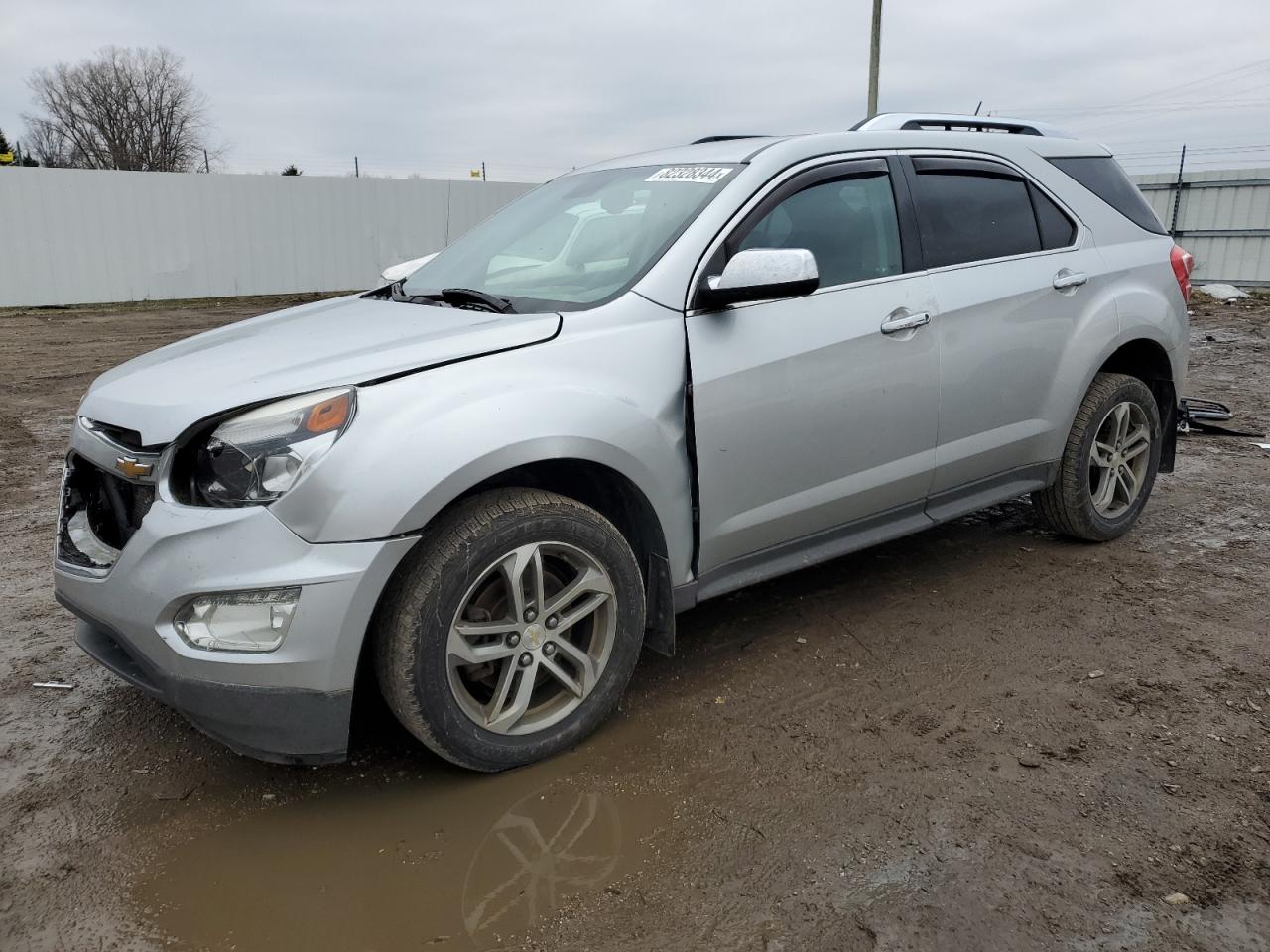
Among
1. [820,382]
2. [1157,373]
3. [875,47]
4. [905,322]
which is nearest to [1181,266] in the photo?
[1157,373]

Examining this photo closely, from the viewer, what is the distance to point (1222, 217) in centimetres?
2211

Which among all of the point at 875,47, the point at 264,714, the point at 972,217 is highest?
the point at 875,47

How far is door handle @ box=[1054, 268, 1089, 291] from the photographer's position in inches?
159

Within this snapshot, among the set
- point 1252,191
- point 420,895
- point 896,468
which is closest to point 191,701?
point 420,895

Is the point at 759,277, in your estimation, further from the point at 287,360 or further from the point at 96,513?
the point at 96,513

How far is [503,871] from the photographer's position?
2.41 metres

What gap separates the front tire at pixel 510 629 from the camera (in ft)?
8.34

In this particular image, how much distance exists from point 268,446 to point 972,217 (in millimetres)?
2847

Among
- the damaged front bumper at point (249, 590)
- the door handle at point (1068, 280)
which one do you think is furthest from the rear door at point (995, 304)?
the damaged front bumper at point (249, 590)

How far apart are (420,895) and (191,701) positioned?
748 millimetres

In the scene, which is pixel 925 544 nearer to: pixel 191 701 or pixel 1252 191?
pixel 191 701

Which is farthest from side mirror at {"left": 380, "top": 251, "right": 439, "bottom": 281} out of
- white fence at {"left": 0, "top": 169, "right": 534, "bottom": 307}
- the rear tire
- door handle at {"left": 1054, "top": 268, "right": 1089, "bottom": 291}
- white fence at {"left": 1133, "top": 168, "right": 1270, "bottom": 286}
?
white fence at {"left": 1133, "top": 168, "right": 1270, "bottom": 286}

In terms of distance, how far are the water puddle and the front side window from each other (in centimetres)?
185

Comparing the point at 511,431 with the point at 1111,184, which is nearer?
the point at 511,431
